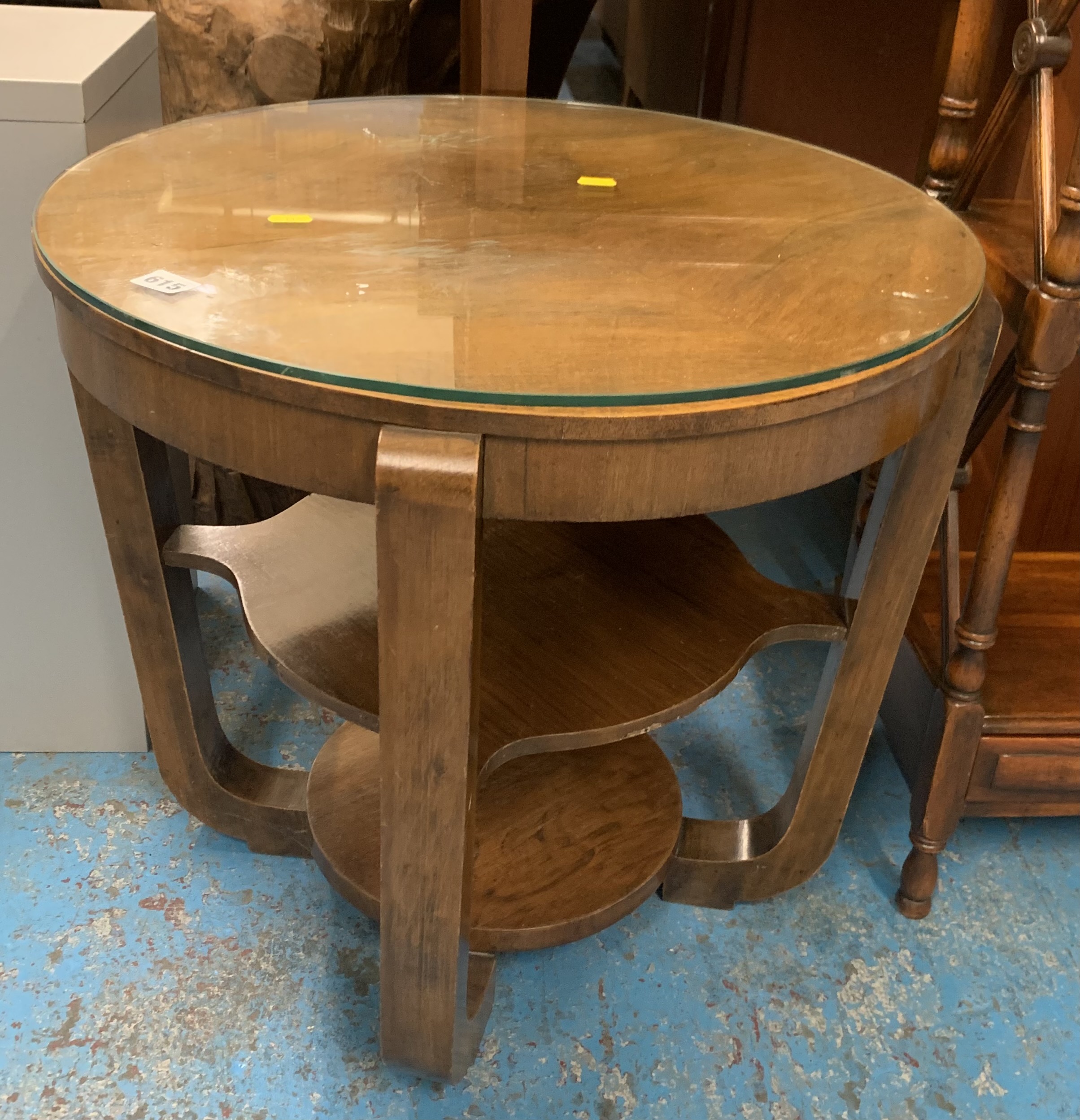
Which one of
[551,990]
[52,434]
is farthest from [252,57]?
[551,990]

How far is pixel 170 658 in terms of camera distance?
3.70 ft

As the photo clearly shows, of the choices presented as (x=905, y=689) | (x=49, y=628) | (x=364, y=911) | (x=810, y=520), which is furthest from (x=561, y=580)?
(x=810, y=520)

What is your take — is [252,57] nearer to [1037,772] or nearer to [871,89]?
[871,89]

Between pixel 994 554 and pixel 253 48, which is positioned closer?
pixel 994 554

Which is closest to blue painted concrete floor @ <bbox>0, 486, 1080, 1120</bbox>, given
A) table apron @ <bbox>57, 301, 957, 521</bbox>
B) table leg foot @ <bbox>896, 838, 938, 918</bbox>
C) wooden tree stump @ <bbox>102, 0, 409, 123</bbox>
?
table leg foot @ <bbox>896, 838, 938, 918</bbox>

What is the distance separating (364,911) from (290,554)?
37cm

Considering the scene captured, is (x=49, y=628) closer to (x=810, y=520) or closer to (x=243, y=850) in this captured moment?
(x=243, y=850)

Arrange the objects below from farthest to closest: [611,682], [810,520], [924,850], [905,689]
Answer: [810,520] → [905,689] → [924,850] → [611,682]

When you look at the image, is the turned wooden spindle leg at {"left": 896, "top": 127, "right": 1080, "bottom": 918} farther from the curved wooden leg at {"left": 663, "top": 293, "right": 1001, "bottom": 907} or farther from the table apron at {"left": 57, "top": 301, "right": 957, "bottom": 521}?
the table apron at {"left": 57, "top": 301, "right": 957, "bottom": 521}

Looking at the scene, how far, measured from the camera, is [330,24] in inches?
64.0

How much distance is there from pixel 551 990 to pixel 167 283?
2.61 feet

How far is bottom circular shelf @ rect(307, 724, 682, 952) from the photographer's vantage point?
1.10m

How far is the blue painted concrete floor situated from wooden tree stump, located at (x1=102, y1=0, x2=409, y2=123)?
3.13 feet

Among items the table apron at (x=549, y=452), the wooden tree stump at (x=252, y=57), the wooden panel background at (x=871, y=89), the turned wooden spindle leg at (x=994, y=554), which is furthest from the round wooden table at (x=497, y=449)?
the wooden tree stump at (x=252, y=57)
